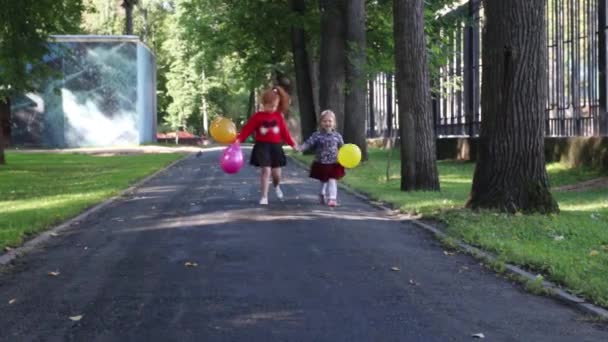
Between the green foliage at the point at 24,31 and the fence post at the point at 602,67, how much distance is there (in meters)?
15.5

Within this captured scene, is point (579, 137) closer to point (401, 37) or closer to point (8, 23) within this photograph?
point (401, 37)

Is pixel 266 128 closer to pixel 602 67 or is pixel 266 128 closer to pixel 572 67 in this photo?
pixel 602 67

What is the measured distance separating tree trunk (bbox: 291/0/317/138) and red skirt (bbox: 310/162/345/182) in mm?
22980

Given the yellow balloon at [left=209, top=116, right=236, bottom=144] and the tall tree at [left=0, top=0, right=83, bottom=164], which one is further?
the tall tree at [left=0, top=0, right=83, bottom=164]

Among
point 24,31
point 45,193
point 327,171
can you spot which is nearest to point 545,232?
point 327,171

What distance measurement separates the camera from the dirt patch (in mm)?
19375

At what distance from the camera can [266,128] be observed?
48.3 ft

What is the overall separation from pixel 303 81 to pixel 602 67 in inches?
677

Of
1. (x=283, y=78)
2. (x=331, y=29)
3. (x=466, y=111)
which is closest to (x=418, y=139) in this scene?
(x=331, y=29)

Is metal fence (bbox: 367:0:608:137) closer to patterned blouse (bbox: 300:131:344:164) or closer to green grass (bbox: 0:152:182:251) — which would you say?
green grass (bbox: 0:152:182:251)

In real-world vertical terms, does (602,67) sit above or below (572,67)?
below

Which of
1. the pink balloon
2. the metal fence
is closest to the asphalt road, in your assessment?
the pink balloon

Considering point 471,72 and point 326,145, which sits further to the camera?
point 471,72

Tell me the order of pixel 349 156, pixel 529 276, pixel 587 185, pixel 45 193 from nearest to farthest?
pixel 529 276, pixel 349 156, pixel 45 193, pixel 587 185
